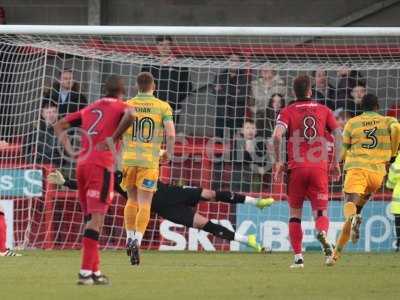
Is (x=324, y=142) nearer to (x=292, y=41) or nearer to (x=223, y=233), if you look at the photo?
(x=223, y=233)

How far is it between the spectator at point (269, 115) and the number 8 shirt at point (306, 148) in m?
4.41

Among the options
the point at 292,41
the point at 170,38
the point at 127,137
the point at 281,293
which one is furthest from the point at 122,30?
the point at 281,293

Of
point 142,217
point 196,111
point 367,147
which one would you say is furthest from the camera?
point 196,111

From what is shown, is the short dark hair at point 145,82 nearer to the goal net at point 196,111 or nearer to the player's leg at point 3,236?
the player's leg at point 3,236

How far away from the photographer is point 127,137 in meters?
13.6

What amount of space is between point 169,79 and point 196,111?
863mm

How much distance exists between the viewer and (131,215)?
13.6m

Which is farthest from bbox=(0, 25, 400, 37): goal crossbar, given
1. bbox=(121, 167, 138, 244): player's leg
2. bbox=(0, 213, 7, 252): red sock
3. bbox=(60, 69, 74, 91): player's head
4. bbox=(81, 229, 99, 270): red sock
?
bbox=(81, 229, 99, 270): red sock

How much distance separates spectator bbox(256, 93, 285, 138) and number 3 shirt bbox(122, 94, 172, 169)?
13.9ft

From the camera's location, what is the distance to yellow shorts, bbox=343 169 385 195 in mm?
13750

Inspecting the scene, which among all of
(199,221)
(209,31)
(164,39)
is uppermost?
(164,39)

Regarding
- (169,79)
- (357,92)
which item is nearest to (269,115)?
(357,92)

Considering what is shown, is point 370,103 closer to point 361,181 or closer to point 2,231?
point 361,181

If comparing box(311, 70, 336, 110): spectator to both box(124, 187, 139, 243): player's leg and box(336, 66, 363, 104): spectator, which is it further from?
box(124, 187, 139, 243): player's leg
